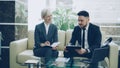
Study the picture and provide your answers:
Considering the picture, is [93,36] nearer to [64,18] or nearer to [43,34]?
[43,34]

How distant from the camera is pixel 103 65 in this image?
136 inches

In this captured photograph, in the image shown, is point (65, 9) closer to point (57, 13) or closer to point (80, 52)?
point (57, 13)

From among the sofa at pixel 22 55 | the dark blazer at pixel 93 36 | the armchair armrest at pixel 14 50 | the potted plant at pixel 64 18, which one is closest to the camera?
the dark blazer at pixel 93 36

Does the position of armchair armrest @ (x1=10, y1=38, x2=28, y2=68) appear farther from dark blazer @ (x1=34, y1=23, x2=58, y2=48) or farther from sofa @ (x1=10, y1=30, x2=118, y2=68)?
dark blazer @ (x1=34, y1=23, x2=58, y2=48)

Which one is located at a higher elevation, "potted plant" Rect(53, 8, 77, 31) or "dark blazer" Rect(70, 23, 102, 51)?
"potted plant" Rect(53, 8, 77, 31)

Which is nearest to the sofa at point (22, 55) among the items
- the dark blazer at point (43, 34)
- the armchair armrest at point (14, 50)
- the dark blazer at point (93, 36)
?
the armchair armrest at point (14, 50)

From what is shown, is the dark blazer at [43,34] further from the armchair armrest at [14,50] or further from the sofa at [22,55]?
the armchair armrest at [14,50]

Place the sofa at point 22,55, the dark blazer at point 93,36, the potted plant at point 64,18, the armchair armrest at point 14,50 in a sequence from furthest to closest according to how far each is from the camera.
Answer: the potted plant at point 64,18 → the armchair armrest at point 14,50 → the sofa at point 22,55 → the dark blazer at point 93,36

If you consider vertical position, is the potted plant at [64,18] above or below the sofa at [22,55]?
above

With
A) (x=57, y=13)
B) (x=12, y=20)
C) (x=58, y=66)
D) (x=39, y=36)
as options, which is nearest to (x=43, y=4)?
(x=57, y=13)

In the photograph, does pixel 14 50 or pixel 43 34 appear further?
pixel 14 50

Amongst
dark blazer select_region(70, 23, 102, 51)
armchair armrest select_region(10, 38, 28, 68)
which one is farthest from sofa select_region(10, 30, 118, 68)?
dark blazer select_region(70, 23, 102, 51)

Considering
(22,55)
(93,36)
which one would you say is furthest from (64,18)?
(93,36)

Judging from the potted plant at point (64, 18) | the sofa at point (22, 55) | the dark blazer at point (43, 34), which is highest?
the potted plant at point (64, 18)
